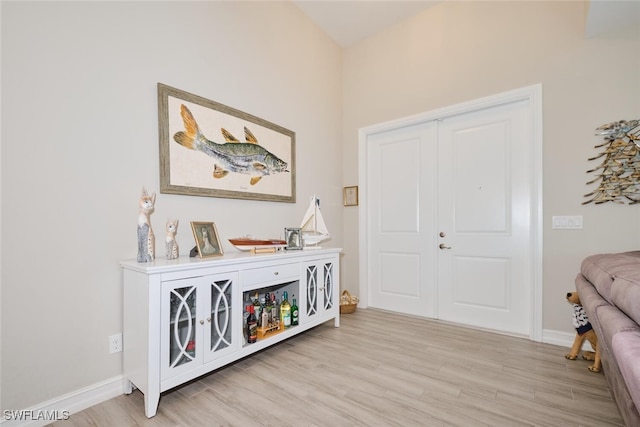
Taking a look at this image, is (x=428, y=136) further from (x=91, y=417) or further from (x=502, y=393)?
(x=91, y=417)

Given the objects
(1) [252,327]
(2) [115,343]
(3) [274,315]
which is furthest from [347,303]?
(2) [115,343]

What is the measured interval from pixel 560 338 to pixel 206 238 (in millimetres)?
2915

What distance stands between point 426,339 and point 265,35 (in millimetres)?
3179

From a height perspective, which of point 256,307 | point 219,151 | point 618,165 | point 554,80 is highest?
point 554,80

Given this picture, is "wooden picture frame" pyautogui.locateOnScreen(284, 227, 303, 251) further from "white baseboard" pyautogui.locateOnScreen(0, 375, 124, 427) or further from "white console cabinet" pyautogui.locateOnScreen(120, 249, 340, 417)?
"white baseboard" pyautogui.locateOnScreen(0, 375, 124, 427)

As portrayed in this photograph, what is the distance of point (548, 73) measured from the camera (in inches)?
95.2

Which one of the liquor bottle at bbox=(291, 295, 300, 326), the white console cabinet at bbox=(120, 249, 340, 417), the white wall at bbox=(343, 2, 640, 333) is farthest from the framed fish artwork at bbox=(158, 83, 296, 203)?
the white wall at bbox=(343, 2, 640, 333)

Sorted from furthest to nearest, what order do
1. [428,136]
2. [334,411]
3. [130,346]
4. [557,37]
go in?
[428,136] → [557,37] → [130,346] → [334,411]

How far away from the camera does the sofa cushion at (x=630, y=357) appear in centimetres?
69

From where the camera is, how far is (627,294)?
0.97 m

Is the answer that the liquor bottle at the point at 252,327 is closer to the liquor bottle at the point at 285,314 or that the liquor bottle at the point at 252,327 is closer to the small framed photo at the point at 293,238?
the liquor bottle at the point at 285,314

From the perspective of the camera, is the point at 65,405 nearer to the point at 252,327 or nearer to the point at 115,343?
the point at 115,343

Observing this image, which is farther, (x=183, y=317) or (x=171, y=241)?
(x=171, y=241)

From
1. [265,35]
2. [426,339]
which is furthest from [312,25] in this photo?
[426,339]
